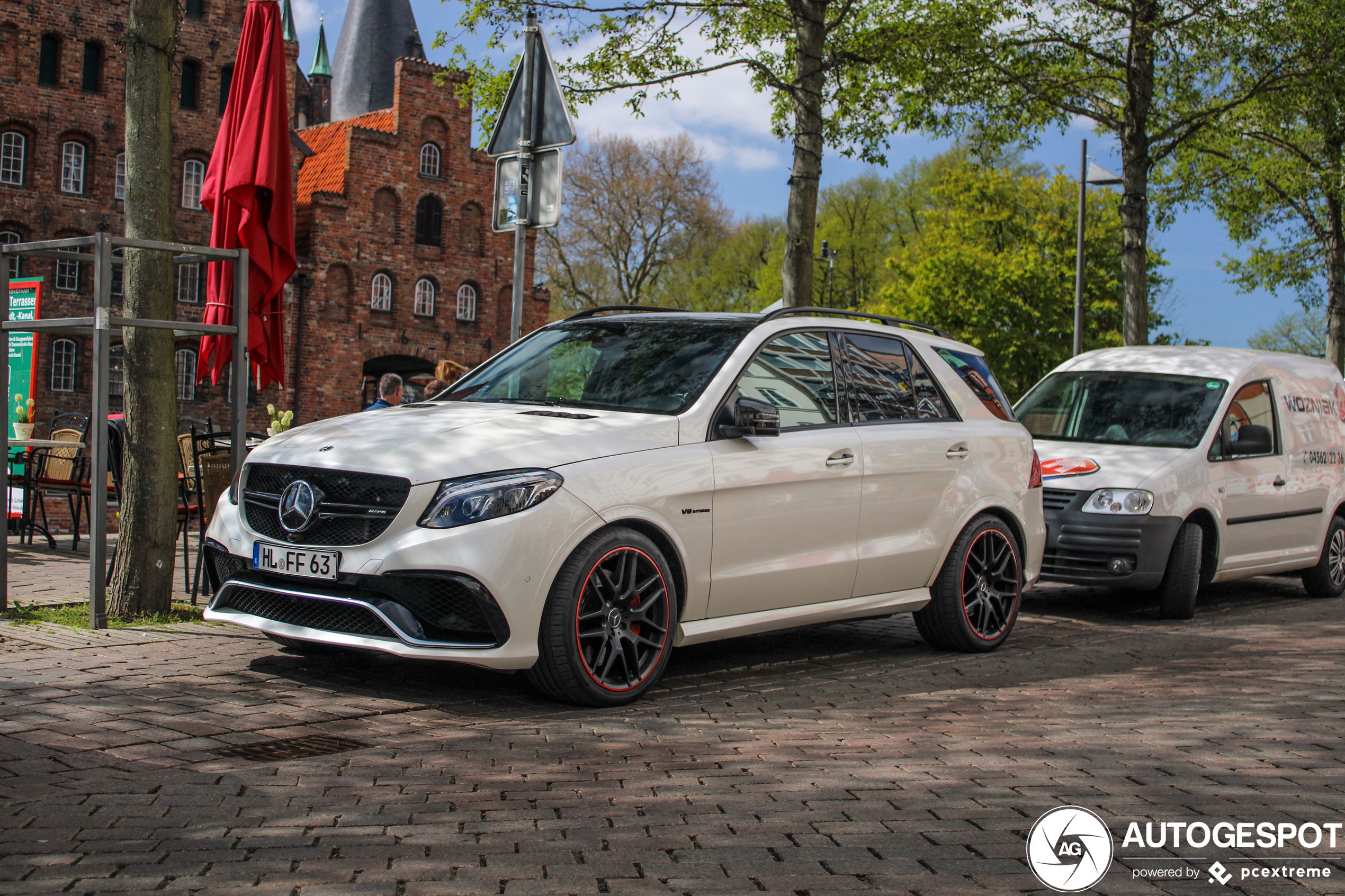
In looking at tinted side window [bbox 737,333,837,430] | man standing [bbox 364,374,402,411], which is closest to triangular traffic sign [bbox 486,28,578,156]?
tinted side window [bbox 737,333,837,430]

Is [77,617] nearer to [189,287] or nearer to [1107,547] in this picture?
[1107,547]

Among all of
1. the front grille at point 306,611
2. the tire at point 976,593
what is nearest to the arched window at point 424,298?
the tire at point 976,593

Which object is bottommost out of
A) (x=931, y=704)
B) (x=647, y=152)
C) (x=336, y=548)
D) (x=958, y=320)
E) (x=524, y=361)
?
(x=931, y=704)

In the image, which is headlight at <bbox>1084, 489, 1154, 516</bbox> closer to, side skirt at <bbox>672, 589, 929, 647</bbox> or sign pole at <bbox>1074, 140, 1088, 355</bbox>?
side skirt at <bbox>672, 589, 929, 647</bbox>

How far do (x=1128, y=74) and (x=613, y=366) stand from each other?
1554 cm

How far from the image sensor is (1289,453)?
1152cm

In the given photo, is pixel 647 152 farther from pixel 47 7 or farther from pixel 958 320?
pixel 47 7

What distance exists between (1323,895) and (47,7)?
1790 inches

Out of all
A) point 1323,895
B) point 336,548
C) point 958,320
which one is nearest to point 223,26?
point 958,320

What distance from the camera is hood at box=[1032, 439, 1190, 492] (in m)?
10.1

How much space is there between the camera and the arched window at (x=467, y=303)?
1981 inches

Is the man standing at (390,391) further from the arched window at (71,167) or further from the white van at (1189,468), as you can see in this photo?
the arched window at (71,167)

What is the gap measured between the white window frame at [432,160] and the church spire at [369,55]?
15.2 m

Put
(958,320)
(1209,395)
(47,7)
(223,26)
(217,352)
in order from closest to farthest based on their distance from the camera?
(217,352), (1209,395), (47,7), (223,26), (958,320)
